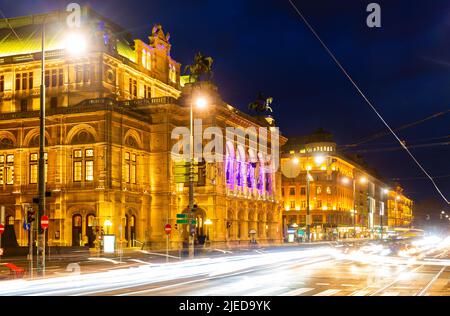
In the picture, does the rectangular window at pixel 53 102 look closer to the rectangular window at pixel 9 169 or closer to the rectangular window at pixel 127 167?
the rectangular window at pixel 9 169

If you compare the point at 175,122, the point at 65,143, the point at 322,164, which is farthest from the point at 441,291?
the point at 322,164

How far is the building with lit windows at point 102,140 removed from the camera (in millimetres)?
74062

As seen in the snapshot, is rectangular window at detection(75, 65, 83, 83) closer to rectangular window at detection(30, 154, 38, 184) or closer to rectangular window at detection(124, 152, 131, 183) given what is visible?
rectangular window at detection(30, 154, 38, 184)

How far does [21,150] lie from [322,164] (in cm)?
7556

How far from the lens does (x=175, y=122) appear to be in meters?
84.6

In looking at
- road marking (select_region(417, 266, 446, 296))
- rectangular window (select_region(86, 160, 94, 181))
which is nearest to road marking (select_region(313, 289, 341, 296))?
road marking (select_region(417, 266, 446, 296))

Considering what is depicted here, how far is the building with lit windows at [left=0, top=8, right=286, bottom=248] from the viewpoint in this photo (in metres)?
74.1

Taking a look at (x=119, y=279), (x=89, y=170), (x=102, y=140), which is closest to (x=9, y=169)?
(x=89, y=170)

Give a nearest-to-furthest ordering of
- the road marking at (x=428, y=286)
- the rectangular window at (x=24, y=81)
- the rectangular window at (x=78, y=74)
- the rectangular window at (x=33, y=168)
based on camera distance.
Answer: the road marking at (x=428, y=286)
the rectangular window at (x=33, y=168)
the rectangular window at (x=78, y=74)
the rectangular window at (x=24, y=81)

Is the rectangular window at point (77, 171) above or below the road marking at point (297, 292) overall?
above

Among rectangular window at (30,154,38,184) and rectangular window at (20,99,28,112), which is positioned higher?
rectangular window at (20,99,28,112)

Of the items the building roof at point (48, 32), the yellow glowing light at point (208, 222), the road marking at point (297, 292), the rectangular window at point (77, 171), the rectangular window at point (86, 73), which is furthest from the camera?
the yellow glowing light at point (208, 222)

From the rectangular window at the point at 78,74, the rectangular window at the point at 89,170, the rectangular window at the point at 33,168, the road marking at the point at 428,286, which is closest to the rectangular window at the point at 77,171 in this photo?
the rectangular window at the point at 89,170

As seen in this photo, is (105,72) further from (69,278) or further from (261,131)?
(69,278)
